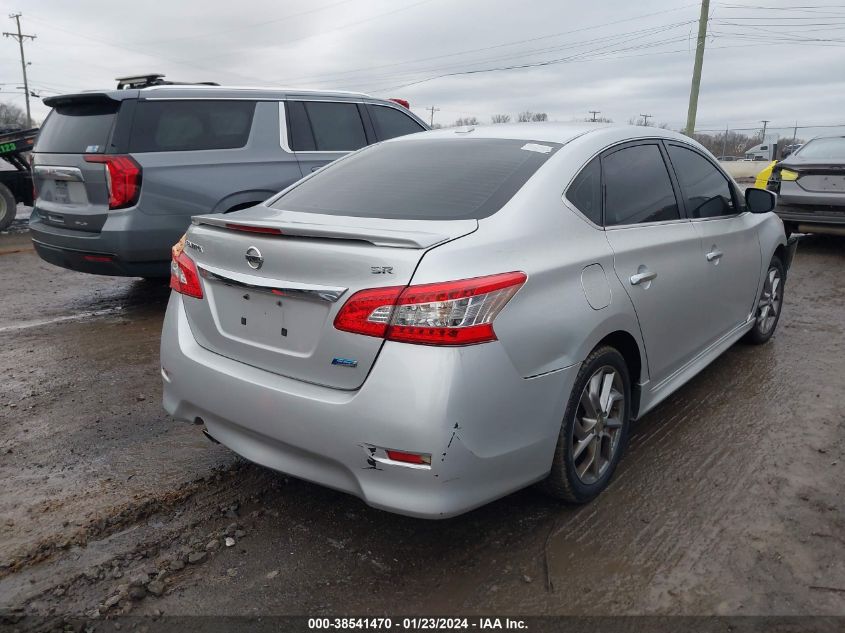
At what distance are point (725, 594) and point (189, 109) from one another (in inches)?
211

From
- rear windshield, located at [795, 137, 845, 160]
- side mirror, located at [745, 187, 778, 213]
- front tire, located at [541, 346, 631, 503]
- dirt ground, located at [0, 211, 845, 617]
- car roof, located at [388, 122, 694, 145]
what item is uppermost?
car roof, located at [388, 122, 694, 145]

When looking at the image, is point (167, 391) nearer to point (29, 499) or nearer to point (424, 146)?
point (29, 499)

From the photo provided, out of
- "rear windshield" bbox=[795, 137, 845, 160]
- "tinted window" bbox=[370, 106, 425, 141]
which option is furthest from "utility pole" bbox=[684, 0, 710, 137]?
"tinted window" bbox=[370, 106, 425, 141]

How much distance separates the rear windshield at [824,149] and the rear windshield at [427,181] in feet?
25.1

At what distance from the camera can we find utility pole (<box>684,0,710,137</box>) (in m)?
25.4

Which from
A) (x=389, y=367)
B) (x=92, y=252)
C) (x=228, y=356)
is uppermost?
(x=389, y=367)

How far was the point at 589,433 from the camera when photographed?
9.43 feet

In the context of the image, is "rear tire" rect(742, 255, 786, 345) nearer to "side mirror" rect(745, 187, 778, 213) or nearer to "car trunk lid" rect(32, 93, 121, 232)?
"side mirror" rect(745, 187, 778, 213)

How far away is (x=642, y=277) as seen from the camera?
305 cm

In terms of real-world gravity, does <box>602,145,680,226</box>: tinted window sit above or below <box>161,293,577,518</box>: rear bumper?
above

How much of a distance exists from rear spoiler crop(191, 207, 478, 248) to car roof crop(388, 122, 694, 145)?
0.95m

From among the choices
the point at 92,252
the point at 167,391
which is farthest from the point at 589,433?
the point at 92,252

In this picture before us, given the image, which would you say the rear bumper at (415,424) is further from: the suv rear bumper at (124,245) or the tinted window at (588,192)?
the suv rear bumper at (124,245)

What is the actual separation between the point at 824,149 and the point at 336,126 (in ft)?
22.5
